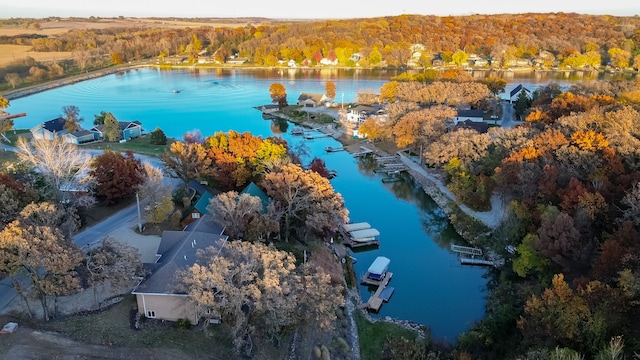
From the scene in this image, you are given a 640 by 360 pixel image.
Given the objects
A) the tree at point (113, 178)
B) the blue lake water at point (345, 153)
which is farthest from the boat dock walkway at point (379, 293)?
the tree at point (113, 178)

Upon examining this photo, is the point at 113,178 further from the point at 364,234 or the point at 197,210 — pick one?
the point at 364,234

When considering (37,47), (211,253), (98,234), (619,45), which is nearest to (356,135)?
(98,234)

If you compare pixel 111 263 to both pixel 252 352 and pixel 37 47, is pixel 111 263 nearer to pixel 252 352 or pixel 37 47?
pixel 252 352

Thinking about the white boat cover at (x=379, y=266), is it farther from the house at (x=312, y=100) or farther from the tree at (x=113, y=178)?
the house at (x=312, y=100)

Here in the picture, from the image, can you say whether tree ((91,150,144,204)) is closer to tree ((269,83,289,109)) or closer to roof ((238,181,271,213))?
roof ((238,181,271,213))

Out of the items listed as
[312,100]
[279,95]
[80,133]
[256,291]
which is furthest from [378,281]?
[279,95]

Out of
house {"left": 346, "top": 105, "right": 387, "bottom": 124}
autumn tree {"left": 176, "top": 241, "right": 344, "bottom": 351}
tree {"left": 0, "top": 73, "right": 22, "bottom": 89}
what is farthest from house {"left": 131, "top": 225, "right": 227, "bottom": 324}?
tree {"left": 0, "top": 73, "right": 22, "bottom": 89}
